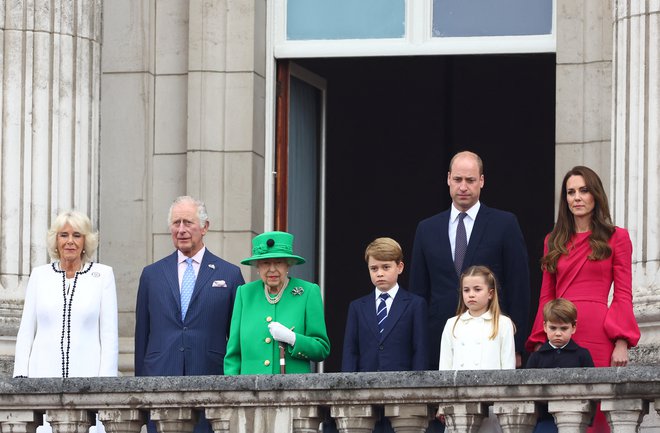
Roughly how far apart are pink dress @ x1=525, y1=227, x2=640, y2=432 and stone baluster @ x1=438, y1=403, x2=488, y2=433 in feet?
2.92

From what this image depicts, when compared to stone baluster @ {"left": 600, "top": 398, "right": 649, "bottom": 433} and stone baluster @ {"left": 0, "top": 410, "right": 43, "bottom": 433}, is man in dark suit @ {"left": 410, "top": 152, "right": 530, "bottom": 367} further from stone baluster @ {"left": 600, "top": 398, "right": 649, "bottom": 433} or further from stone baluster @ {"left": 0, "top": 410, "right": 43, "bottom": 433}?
stone baluster @ {"left": 0, "top": 410, "right": 43, "bottom": 433}

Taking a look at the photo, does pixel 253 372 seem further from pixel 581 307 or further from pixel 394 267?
pixel 581 307

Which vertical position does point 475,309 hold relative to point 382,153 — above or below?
below

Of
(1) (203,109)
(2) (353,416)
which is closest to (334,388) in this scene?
(2) (353,416)

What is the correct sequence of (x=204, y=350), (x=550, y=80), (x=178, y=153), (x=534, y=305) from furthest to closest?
1. (x=550, y=80)
2. (x=534, y=305)
3. (x=178, y=153)
4. (x=204, y=350)

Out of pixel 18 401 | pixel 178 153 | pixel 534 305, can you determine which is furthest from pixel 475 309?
pixel 534 305

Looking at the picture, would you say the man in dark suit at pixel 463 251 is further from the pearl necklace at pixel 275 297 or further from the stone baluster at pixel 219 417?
the stone baluster at pixel 219 417

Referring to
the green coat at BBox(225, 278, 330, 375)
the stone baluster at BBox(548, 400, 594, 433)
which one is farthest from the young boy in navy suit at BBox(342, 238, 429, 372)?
the stone baluster at BBox(548, 400, 594, 433)

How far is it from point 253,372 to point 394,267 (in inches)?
38.9

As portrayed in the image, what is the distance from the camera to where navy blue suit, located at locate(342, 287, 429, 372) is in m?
11.6

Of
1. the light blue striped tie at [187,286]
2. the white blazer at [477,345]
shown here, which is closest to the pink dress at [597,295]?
the white blazer at [477,345]

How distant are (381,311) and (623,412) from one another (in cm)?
187

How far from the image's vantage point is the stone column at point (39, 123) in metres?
A: 14.7

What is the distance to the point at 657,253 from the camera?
44.8ft
